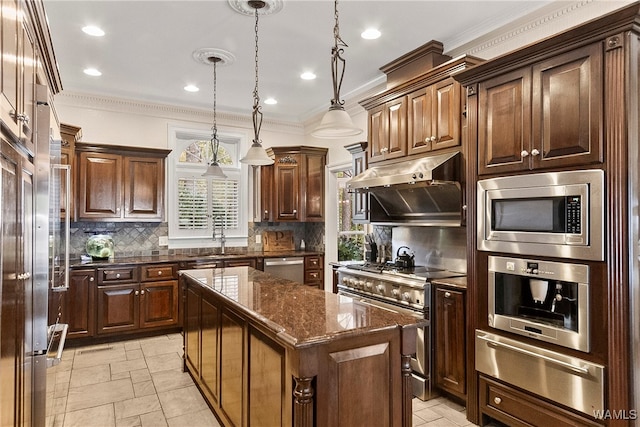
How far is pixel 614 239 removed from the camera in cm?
212

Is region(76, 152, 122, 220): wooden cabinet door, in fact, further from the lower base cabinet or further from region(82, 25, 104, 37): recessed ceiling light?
the lower base cabinet

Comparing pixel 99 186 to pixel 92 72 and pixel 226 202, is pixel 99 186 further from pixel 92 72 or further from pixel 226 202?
pixel 226 202

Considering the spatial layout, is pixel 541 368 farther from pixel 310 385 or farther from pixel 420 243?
pixel 420 243

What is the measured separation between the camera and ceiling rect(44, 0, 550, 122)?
3236 mm

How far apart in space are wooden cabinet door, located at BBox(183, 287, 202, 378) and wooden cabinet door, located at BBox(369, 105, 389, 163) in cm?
230

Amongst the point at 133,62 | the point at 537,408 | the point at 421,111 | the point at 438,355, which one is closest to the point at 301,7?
the point at 421,111

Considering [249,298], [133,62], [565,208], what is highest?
[133,62]

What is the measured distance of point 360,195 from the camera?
470cm

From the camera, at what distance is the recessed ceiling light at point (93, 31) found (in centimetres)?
354

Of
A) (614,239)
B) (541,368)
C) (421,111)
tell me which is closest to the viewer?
(614,239)

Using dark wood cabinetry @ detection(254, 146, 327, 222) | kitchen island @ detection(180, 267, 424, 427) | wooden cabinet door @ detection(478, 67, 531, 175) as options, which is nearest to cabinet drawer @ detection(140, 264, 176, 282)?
dark wood cabinetry @ detection(254, 146, 327, 222)

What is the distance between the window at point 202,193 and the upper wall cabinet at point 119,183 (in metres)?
0.50

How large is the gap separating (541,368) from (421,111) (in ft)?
7.71

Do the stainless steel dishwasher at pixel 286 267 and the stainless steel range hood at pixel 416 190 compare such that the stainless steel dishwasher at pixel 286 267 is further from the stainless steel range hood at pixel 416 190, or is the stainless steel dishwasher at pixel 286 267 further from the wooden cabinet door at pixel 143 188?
the stainless steel range hood at pixel 416 190
